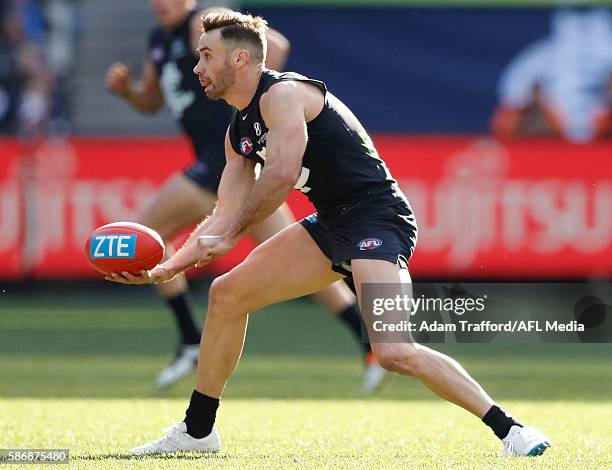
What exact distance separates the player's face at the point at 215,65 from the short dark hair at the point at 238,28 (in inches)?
1.5

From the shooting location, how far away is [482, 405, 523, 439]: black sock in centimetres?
638

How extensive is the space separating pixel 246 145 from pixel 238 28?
57 cm

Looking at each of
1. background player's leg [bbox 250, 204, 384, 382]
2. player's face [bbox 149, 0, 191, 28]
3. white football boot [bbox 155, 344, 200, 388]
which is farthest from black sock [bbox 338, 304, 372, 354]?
player's face [bbox 149, 0, 191, 28]

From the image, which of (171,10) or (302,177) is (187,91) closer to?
(171,10)

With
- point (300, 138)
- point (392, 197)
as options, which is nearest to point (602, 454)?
point (392, 197)

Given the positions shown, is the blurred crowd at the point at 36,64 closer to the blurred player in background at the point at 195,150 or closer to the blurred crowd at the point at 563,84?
the blurred crowd at the point at 563,84

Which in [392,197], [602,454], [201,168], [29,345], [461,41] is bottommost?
[29,345]

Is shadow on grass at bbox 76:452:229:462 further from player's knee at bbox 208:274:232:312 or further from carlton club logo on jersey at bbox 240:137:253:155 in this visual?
carlton club logo on jersey at bbox 240:137:253:155

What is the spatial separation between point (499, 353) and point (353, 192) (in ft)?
18.7

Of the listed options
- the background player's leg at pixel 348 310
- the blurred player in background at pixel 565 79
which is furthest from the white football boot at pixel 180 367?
the blurred player in background at pixel 565 79

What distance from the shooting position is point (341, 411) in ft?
27.5

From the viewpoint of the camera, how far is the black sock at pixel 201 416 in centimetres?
672

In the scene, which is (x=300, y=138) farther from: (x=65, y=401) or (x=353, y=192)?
(x=65, y=401)

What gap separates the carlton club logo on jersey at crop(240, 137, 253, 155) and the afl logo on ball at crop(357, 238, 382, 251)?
0.71 meters
